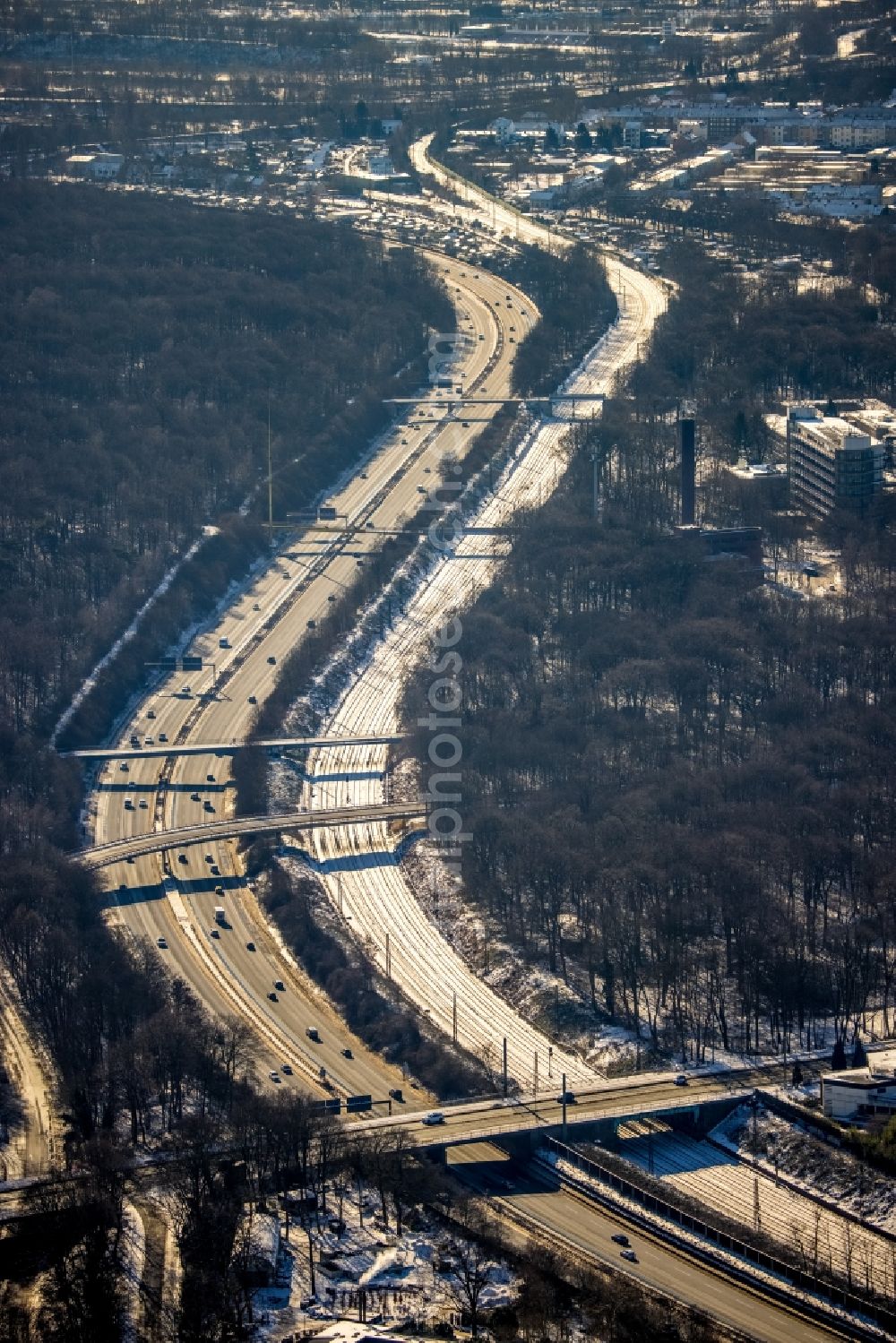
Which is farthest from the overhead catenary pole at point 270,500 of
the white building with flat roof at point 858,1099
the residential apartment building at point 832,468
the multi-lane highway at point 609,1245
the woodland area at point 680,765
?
the white building with flat roof at point 858,1099

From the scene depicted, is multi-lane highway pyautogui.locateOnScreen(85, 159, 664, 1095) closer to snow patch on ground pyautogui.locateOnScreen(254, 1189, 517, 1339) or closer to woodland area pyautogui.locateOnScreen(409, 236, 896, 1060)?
woodland area pyautogui.locateOnScreen(409, 236, 896, 1060)

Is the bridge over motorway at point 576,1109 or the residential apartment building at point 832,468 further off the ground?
the residential apartment building at point 832,468

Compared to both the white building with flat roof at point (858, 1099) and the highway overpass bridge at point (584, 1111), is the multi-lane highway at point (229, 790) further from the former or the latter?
the white building with flat roof at point (858, 1099)

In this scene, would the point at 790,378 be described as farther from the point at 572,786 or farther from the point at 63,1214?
the point at 63,1214

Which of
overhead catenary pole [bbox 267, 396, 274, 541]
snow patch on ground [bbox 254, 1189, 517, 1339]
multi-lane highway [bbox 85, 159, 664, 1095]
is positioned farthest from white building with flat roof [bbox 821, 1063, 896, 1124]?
overhead catenary pole [bbox 267, 396, 274, 541]

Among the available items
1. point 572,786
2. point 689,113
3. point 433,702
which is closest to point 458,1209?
point 572,786

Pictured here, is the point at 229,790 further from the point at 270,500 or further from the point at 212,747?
the point at 270,500
